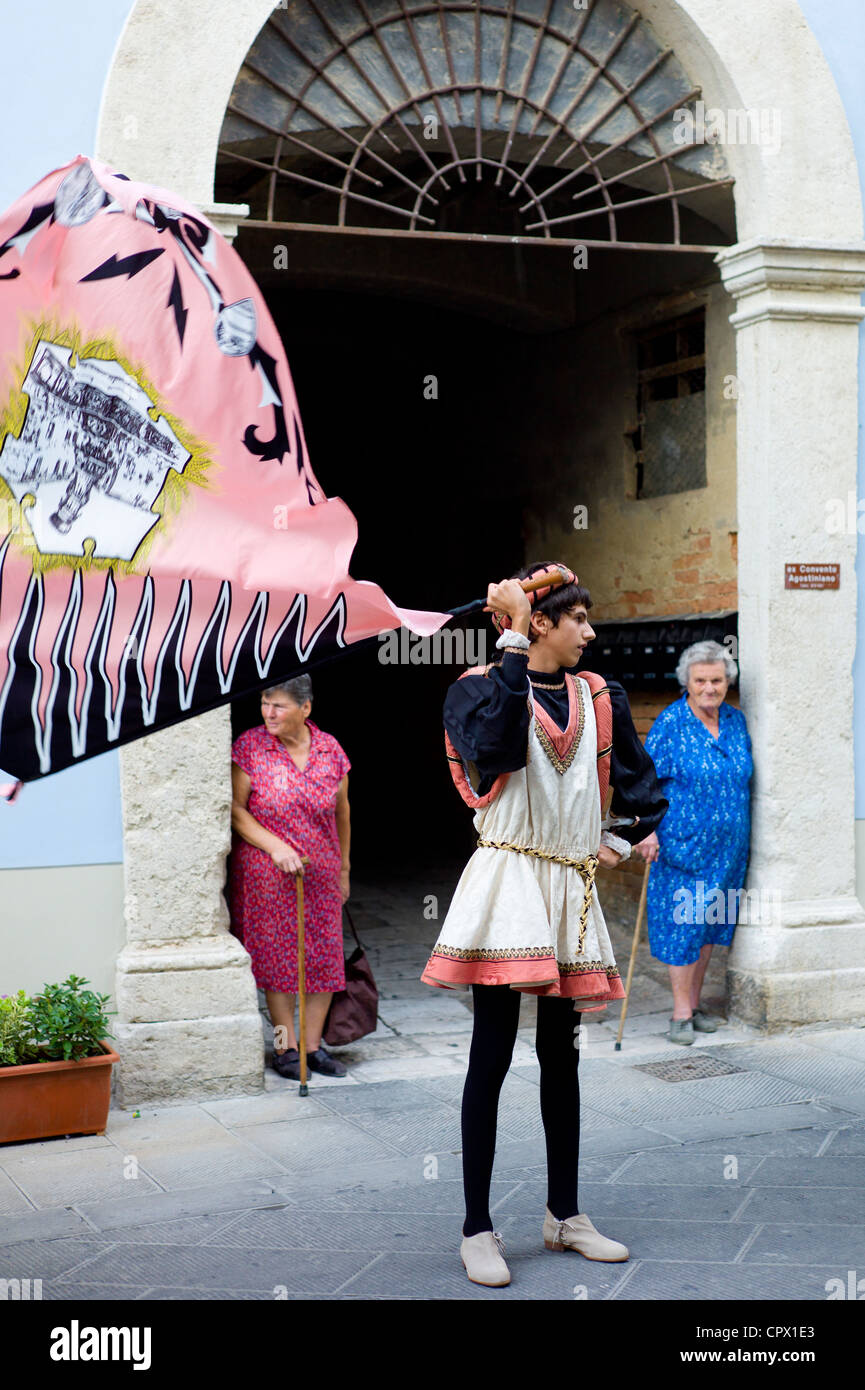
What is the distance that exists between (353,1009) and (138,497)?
124 inches

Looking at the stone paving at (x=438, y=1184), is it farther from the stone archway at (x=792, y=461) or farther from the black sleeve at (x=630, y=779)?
the black sleeve at (x=630, y=779)

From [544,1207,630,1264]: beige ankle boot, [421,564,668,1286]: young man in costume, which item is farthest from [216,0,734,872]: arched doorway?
[544,1207,630,1264]: beige ankle boot

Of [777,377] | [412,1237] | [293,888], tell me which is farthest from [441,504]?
[412,1237]

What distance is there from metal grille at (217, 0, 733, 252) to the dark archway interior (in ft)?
3.36

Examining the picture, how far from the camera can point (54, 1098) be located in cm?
511

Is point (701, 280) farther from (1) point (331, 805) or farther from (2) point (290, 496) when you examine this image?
(2) point (290, 496)

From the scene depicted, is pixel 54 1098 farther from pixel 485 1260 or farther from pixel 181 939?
pixel 485 1260

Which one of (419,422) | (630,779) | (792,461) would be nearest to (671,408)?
(792,461)

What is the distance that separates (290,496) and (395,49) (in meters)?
3.30

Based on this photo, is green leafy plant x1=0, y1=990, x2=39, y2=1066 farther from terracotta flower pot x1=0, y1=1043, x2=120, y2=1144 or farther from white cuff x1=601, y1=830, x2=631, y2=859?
white cuff x1=601, y1=830, x2=631, y2=859

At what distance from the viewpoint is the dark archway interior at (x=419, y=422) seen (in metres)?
8.87

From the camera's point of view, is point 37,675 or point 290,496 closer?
point 37,675

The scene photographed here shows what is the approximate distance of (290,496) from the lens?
12.0 ft

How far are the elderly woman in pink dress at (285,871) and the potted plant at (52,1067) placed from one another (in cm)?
83
